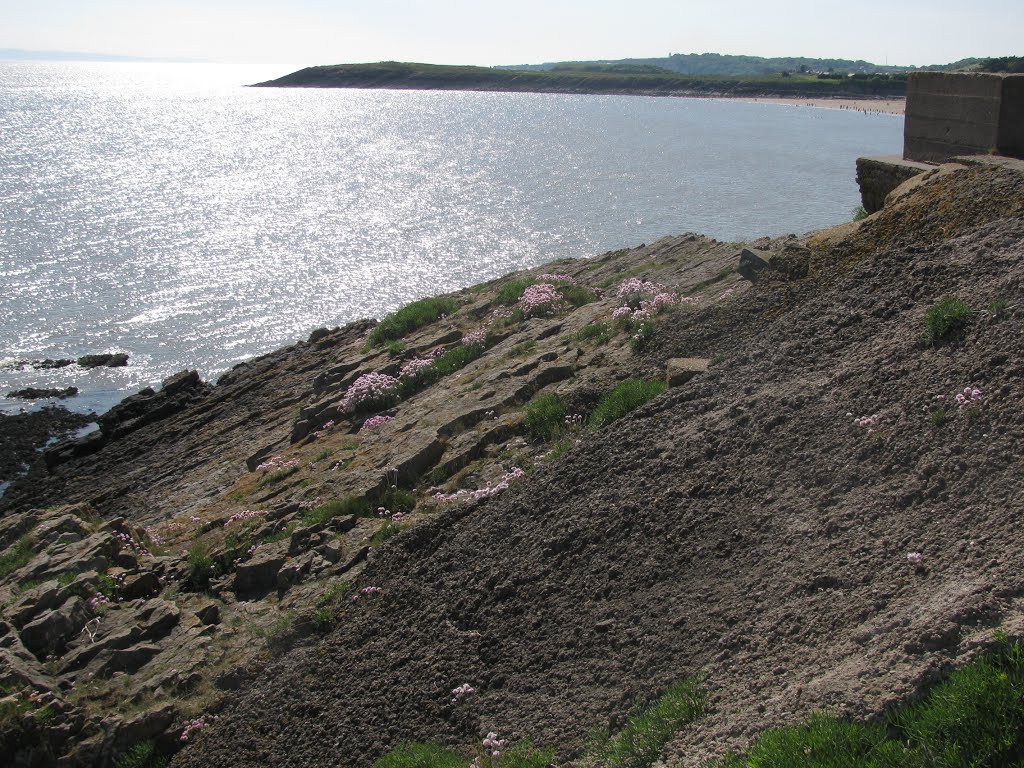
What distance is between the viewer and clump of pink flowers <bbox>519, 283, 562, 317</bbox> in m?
19.5

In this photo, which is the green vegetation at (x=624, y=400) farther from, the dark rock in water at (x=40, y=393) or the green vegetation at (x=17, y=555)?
the dark rock in water at (x=40, y=393)

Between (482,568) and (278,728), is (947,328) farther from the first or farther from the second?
(278,728)

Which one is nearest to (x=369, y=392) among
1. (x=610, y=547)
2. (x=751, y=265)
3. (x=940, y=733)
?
(x=751, y=265)

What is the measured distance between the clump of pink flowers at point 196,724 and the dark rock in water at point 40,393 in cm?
2549

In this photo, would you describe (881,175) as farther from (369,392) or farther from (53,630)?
(53,630)

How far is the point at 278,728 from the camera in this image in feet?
28.7

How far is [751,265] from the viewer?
1501cm

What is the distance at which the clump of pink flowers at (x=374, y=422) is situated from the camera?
1636 cm

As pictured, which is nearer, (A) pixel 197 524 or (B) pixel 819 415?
(B) pixel 819 415

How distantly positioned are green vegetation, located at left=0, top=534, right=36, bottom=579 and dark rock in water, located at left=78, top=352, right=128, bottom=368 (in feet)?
67.2

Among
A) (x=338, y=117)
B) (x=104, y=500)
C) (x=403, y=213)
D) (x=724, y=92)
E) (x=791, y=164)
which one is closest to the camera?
(x=104, y=500)

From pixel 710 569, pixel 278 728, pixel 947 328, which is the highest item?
pixel 947 328

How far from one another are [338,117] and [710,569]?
15127 cm

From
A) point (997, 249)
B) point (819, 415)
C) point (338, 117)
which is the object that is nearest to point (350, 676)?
point (819, 415)
